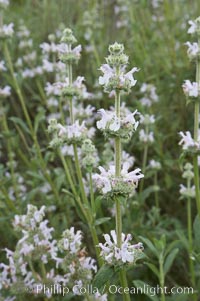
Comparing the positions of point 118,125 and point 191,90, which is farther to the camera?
point 191,90

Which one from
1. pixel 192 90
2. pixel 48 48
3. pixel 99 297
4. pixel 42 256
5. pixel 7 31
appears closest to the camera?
pixel 192 90

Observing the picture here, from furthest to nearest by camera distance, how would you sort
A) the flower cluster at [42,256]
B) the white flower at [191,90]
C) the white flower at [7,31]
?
the white flower at [7,31] < the flower cluster at [42,256] < the white flower at [191,90]

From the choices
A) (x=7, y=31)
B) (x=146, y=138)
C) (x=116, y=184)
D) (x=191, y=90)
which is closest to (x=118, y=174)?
(x=116, y=184)

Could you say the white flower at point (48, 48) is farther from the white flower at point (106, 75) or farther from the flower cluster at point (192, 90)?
the white flower at point (106, 75)

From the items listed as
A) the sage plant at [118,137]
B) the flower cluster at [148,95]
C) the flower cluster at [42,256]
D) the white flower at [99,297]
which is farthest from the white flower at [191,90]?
the flower cluster at [148,95]

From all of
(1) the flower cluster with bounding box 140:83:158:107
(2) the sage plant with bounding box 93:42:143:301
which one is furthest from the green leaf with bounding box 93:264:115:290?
(1) the flower cluster with bounding box 140:83:158:107

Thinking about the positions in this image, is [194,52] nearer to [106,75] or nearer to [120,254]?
[106,75]

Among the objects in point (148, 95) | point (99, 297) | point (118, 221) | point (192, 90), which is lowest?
point (99, 297)
